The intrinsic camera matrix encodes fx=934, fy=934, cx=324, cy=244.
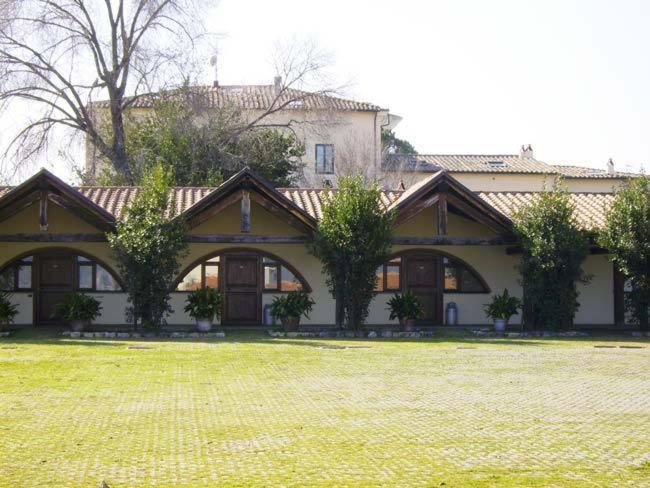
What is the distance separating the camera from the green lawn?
807cm

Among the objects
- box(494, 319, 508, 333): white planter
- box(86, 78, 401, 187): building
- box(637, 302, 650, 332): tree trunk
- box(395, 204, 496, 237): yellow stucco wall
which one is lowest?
box(494, 319, 508, 333): white planter

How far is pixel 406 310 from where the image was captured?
24.5 meters

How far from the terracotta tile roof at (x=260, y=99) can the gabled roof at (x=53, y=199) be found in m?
14.5

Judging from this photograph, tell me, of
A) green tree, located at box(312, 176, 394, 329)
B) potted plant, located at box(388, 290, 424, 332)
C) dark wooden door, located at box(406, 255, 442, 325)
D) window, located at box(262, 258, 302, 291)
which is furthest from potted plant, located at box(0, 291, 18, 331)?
dark wooden door, located at box(406, 255, 442, 325)

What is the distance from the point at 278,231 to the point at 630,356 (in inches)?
435

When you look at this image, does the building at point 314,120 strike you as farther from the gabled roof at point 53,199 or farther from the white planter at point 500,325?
the white planter at point 500,325

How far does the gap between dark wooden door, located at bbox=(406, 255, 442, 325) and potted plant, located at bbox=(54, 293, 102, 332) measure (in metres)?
8.95

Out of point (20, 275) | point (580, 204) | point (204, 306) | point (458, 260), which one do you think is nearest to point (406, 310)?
point (458, 260)

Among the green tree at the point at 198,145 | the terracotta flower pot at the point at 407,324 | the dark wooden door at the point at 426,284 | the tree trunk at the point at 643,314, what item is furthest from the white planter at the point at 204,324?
the tree trunk at the point at 643,314

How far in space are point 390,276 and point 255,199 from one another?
15.8 feet

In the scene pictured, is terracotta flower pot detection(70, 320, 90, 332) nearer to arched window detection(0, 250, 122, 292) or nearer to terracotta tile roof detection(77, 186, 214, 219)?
arched window detection(0, 250, 122, 292)

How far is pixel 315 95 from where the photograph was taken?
41812 millimetres

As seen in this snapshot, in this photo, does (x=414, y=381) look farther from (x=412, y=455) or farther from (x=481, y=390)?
(x=412, y=455)

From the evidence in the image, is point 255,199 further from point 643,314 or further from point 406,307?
point 643,314
